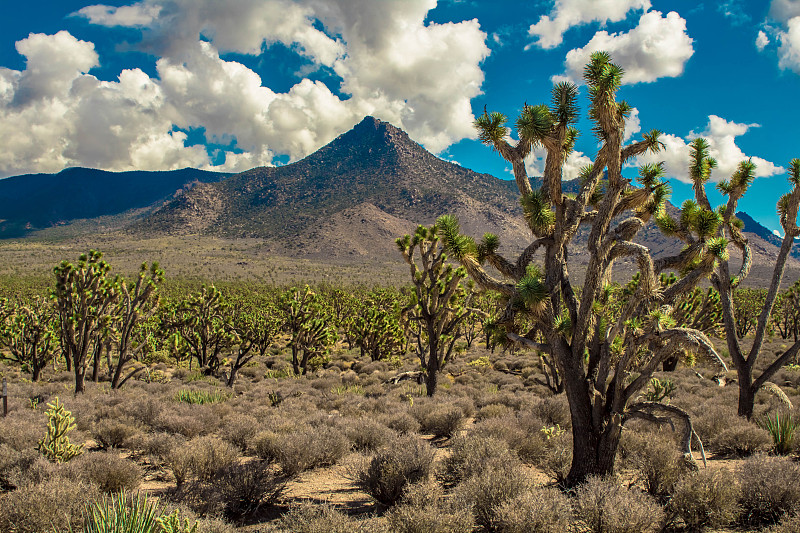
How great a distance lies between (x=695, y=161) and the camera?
412 inches

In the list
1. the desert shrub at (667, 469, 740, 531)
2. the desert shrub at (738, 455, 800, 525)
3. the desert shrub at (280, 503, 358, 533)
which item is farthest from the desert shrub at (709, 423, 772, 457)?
the desert shrub at (280, 503, 358, 533)

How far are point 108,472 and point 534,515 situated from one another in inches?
248

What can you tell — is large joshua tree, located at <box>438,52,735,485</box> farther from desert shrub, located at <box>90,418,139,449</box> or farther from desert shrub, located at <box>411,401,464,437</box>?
desert shrub, located at <box>90,418,139,449</box>

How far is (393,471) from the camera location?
658 cm

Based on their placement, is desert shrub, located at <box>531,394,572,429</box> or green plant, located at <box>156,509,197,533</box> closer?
green plant, located at <box>156,509,197,533</box>

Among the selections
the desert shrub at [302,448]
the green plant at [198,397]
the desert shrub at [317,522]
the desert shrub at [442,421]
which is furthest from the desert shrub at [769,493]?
the green plant at [198,397]

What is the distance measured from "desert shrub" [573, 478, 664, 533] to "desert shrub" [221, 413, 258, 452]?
6.90 meters

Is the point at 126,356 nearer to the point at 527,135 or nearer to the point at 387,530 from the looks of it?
the point at 387,530

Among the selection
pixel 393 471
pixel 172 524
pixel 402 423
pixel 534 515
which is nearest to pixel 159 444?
pixel 393 471

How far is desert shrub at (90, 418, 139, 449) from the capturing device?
9469mm

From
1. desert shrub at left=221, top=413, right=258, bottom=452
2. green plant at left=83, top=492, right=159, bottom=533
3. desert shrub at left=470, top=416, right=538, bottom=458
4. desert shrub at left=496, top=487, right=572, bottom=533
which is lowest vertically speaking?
desert shrub at left=221, top=413, right=258, bottom=452

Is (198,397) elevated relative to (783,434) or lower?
lower

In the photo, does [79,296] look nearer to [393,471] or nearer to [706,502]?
[393,471]

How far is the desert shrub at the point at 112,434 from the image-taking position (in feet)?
31.1
